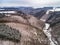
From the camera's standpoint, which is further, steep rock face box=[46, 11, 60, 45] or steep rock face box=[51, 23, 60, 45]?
steep rock face box=[46, 11, 60, 45]

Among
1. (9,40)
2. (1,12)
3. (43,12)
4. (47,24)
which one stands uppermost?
(9,40)

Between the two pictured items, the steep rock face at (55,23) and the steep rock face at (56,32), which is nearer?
the steep rock face at (56,32)

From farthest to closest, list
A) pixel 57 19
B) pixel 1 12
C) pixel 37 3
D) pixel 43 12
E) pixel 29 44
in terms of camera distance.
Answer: pixel 43 12, pixel 57 19, pixel 37 3, pixel 1 12, pixel 29 44

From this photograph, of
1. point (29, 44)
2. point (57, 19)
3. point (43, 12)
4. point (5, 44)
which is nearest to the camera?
point (5, 44)

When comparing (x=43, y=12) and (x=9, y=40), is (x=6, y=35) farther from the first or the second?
(x=43, y=12)

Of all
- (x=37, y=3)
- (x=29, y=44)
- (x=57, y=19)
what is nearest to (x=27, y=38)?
(x=29, y=44)

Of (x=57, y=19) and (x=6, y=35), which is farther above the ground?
(x=6, y=35)

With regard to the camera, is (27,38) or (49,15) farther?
(49,15)

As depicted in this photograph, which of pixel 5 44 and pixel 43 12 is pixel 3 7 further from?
pixel 5 44

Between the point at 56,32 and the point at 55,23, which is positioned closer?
the point at 56,32

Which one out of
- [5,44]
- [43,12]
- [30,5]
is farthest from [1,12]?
[5,44]
